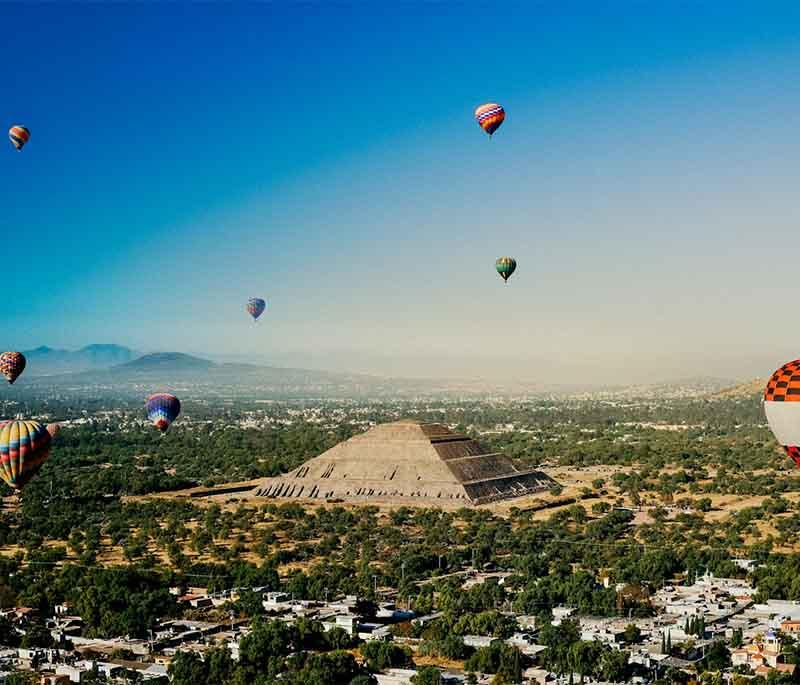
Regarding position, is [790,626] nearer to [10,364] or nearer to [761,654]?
[761,654]

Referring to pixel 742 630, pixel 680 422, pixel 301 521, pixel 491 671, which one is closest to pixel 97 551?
pixel 301 521

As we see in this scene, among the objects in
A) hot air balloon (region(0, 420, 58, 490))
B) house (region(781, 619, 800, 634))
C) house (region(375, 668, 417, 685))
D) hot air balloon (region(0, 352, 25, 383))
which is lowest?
house (region(781, 619, 800, 634))

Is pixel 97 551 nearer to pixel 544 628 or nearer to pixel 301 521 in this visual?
pixel 301 521

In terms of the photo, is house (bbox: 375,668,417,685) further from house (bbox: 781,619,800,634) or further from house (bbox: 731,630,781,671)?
house (bbox: 781,619,800,634)

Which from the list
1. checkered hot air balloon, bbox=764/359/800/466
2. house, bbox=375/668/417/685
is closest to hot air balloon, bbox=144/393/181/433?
house, bbox=375/668/417/685

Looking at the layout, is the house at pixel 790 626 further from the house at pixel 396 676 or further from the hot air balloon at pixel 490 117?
the hot air balloon at pixel 490 117

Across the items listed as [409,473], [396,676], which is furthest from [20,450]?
[409,473]

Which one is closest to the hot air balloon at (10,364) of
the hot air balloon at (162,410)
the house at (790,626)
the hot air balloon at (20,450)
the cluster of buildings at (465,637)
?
the hot air balloon at (162,410)
